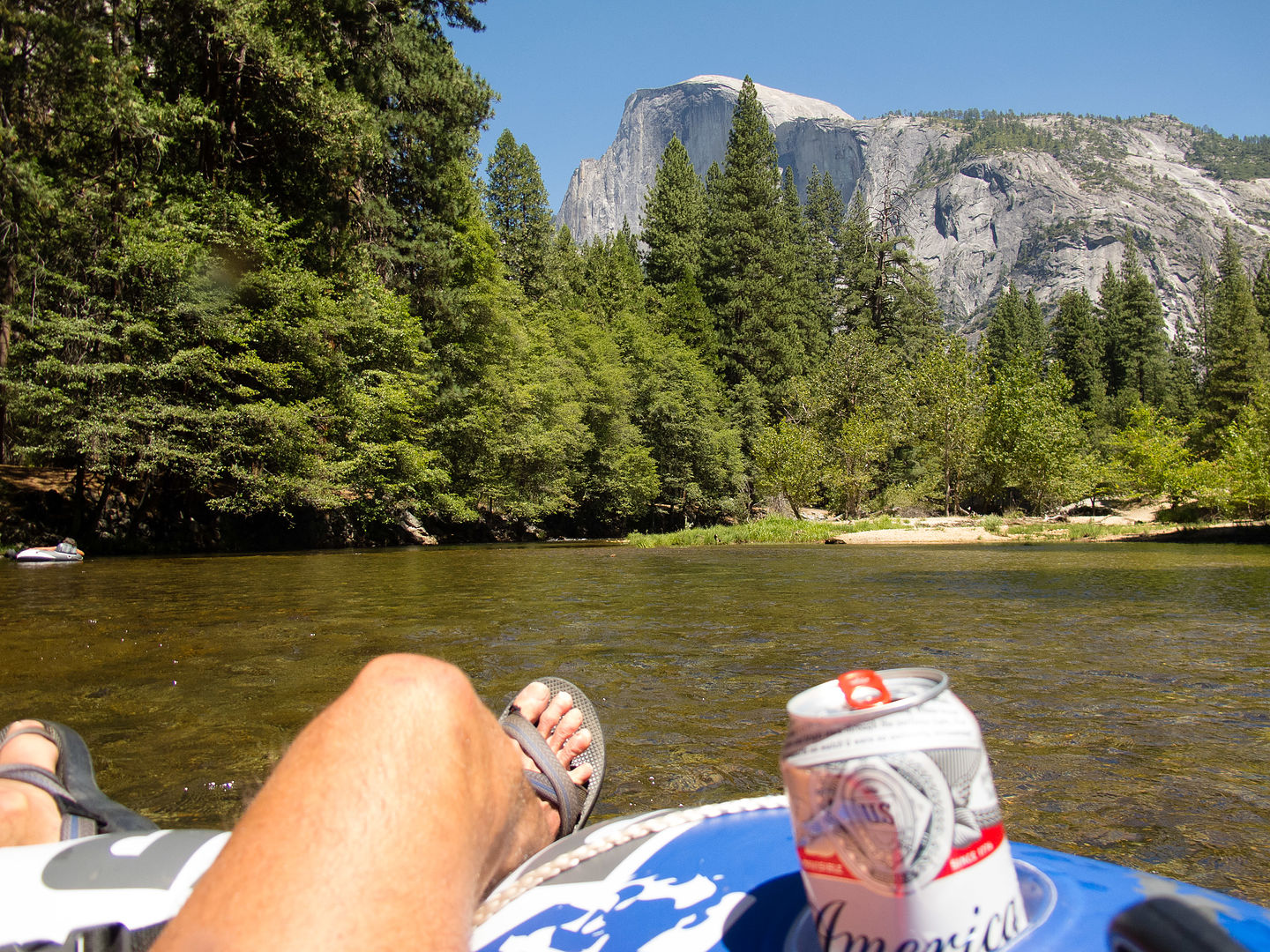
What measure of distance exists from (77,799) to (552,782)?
2.74ft

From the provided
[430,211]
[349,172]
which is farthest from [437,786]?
[430,211]

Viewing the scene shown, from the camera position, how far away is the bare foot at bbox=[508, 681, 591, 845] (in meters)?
1.79

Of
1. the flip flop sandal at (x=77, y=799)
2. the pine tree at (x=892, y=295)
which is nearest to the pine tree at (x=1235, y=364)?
the pine tree at (x=892, y=295)

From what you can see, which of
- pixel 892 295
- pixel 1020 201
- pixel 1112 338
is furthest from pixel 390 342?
pixel 1020 201

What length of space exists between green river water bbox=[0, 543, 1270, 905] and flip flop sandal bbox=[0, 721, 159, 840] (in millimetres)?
705

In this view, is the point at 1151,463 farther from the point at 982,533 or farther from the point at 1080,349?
the point at 1080,349

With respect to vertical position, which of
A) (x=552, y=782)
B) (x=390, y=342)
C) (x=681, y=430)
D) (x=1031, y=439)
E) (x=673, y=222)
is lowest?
(x=552, y=782)

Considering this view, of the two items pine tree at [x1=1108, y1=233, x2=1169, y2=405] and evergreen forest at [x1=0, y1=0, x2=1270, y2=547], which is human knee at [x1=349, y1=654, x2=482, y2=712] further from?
pine tree at [x1=1108, y1=233, x2=1169, y2=405]

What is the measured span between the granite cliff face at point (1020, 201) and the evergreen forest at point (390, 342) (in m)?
94.7

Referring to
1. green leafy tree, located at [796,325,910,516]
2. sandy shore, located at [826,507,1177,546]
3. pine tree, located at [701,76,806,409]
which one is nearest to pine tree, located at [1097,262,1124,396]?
pine tree, located at [701,76,806,409]

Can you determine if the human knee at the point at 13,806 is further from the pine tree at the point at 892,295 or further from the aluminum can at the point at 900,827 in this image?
the pine tree at the point at 892,295

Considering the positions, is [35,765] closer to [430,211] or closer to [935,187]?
[430,211]

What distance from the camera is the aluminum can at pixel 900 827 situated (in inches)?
29.0

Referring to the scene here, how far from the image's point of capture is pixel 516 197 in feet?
126
